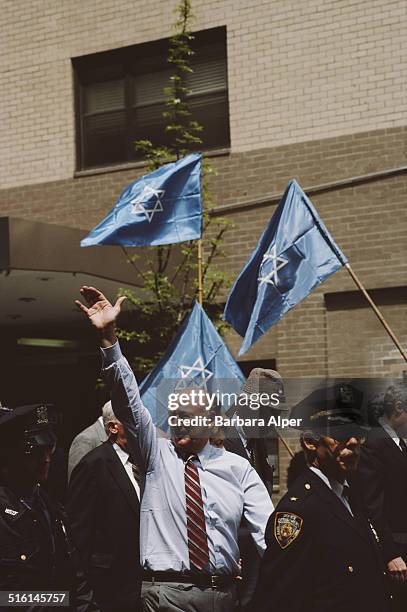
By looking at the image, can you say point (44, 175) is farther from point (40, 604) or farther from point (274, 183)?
point (40, 604)

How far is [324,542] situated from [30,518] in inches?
51.6

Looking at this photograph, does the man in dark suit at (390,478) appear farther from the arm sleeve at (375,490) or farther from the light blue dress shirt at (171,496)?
the light blue dress shirt at (171,496)

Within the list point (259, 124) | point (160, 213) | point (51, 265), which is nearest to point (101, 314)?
point (160, 213)

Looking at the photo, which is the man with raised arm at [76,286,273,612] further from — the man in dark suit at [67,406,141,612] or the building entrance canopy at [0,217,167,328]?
the building entrance canopy at [0,217,167,328]

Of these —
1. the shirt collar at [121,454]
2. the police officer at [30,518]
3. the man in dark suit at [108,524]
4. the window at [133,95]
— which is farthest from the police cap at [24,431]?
the window at [133,95]

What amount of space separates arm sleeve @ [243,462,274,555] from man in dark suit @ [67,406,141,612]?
0.96 m

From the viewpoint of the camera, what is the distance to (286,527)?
4551mm

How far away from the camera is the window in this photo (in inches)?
547

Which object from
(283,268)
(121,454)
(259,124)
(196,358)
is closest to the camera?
(121,454)

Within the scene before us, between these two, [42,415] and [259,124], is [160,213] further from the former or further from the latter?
[42,415]

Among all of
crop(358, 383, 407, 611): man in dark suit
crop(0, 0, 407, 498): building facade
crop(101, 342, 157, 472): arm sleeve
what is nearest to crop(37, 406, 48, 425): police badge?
crop(101, 342, 157, 472): arm sleeve

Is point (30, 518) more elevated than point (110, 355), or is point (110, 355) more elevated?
point (110, 355)

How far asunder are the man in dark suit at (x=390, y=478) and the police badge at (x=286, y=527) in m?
1.40

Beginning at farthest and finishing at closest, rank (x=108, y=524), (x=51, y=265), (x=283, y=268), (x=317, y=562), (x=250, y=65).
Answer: (x=250, y=65), (x=51, y=265), (x=283, y=268), (x=108, y=524), (x=317, y=562)
